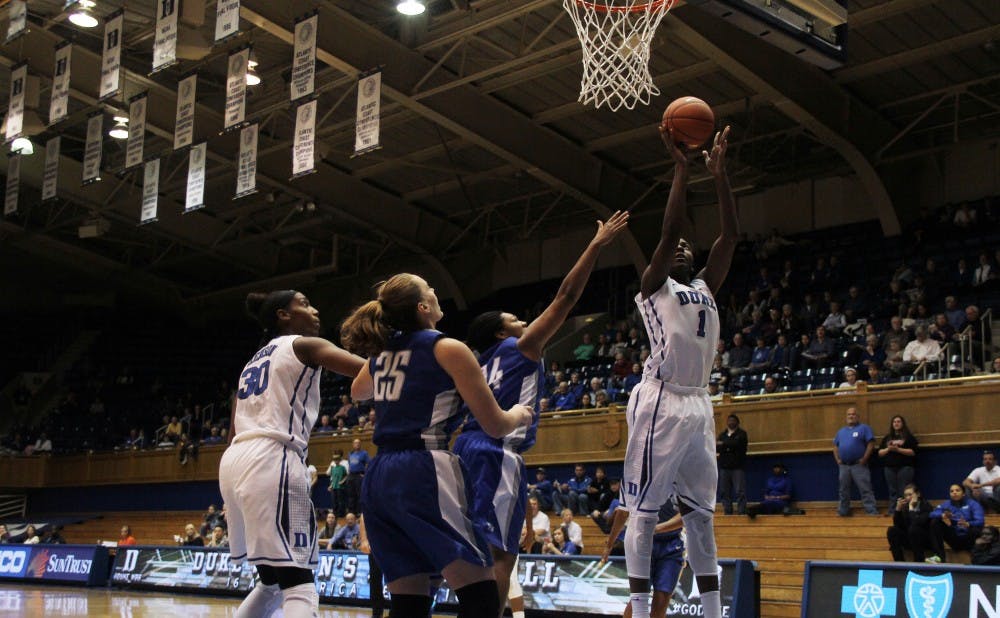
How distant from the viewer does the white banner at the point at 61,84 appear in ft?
65.3

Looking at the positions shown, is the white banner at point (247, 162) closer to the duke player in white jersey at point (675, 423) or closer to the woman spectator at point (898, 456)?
the woman spectator at point (898, 456)

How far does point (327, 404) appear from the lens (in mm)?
29797

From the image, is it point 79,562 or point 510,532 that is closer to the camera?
point 510,532

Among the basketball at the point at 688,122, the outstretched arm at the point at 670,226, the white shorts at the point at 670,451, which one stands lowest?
the white shorts at the point at 670,451

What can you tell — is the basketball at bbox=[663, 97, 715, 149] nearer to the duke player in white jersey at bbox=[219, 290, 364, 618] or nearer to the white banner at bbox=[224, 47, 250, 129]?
the duke player in white jersey at bbox=[219, 290, 364, 618]

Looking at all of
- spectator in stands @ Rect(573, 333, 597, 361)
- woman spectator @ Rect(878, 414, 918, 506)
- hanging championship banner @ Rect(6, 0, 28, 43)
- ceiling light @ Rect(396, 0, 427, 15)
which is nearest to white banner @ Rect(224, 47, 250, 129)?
ceiling light @ Rect(396, 0, 427, 15)

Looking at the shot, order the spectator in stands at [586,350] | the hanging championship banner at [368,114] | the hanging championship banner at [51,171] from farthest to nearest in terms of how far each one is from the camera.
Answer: the spectator in stands at [586,350], the hanging championship banner at [51,171], the hanging championship banner at [368,114]

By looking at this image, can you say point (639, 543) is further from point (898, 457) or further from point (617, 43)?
point (617, 43)

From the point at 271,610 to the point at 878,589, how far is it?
453cm

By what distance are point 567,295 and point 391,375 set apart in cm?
128

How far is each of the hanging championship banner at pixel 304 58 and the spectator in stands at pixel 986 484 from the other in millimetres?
11301

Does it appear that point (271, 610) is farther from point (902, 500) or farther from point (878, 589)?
point (902, 500)

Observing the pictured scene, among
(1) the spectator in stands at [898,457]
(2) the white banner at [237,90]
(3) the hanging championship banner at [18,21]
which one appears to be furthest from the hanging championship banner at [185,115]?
(1) the spectator in stands at [898,457]

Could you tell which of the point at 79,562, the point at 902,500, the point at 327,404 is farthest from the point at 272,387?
the point at 327,404
